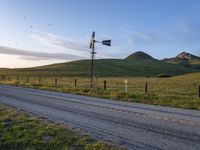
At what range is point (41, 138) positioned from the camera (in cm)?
894

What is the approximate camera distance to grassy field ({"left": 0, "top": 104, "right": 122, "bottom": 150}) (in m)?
8.02

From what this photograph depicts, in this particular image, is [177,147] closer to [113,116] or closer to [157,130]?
[157,130]

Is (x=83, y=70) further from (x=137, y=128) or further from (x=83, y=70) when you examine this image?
(x=137, y=128)

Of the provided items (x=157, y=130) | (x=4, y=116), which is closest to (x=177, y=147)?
(x=157, y=130)

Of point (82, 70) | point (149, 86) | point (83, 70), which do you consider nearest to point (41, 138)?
point (149, 86)

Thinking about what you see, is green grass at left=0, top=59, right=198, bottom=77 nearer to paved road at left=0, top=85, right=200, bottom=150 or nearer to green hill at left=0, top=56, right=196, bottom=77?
green hill at left=0, top=56, right=196, bottom=77

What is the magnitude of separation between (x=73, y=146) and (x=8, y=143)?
5.29 ft

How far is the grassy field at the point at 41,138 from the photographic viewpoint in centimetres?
802

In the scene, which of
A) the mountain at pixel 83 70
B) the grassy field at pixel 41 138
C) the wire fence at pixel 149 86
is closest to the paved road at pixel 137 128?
the grassy field at pixel 41 138

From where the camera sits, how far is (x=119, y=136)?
934 centimetres

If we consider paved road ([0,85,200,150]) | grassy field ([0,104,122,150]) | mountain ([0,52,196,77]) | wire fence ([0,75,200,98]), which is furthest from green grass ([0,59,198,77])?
grassy field ([0,104,122,150])

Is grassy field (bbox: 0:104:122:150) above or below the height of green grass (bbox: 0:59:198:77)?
below

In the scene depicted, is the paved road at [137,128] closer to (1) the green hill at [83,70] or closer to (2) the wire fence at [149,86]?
(2) the wire fence at [149,86]

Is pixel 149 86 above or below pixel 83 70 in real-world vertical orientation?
below
